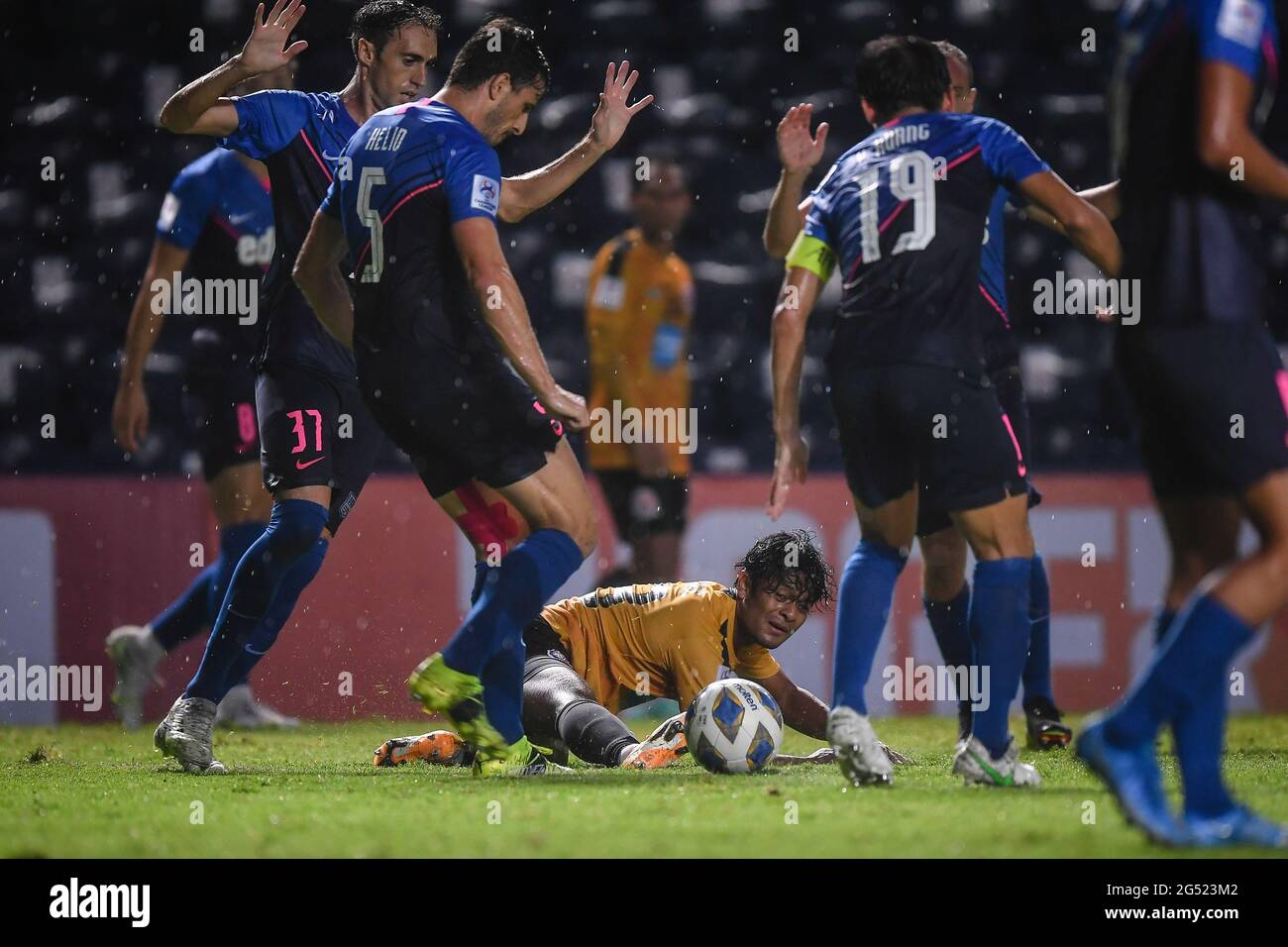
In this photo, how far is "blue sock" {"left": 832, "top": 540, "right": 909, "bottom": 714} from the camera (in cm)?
377

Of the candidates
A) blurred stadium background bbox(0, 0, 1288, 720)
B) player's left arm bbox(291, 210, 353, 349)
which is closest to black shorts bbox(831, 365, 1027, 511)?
player's left arm bbox(291, 210, 353, 349)

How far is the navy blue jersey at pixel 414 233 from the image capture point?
3.92m

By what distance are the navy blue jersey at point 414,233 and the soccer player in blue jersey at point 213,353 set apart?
1.84 meters

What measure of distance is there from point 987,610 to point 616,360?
4.00 meters

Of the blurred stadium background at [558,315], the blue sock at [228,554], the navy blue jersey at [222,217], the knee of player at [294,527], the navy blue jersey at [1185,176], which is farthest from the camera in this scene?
the blurred stadium background at [558,315]

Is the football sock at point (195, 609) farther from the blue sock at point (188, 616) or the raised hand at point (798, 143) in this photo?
the raised hand at point (798, 143)

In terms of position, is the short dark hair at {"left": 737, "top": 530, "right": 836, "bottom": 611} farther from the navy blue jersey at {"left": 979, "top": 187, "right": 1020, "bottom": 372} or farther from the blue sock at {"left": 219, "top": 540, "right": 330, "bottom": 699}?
the blue sock at {"left": 219, "top": 540, "right": 330, "bottom": 699}

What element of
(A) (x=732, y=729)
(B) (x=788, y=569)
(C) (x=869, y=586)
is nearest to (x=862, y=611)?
(C) (x=869, y=586)

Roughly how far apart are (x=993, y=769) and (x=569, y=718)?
1.26 meters

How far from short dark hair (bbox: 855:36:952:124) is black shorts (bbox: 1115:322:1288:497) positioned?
1265 mm

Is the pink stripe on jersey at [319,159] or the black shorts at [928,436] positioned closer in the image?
the black shorts at [928,436]

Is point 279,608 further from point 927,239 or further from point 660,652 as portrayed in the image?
point 927,239

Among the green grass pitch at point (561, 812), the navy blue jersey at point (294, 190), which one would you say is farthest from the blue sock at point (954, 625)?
the navy blue jersey at point (294, 190)

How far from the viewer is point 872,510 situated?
3.84 metres
